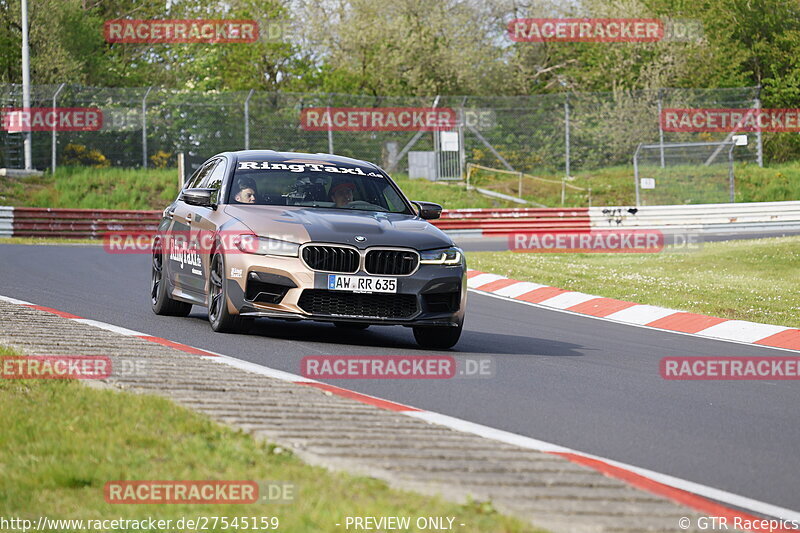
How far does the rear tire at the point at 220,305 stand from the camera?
10031 mm

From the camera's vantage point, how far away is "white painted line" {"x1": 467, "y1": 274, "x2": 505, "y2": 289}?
1830cm

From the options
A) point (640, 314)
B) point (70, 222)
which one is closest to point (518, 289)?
point (640, 314)

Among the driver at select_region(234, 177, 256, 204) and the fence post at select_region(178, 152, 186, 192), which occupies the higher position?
the fence post at select_region(178, 152, 186, 192)

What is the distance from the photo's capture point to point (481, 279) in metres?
18.7

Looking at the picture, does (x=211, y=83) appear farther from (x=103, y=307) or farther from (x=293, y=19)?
(x=103, y=307)

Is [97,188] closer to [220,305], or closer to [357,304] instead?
[220,305]

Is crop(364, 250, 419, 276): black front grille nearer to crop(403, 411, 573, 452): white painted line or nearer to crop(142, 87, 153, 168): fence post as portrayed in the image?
crop(403, 411, 573, 452): white painted line

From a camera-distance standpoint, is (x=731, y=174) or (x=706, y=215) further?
(x=731, y=174)

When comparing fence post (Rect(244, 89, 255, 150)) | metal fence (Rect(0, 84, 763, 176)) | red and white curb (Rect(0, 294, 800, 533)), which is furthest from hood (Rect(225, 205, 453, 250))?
fence post (Rect(244, 89, 255, 150))

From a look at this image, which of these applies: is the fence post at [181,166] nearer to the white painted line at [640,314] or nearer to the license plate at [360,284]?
→ the white painted line at [640,314]

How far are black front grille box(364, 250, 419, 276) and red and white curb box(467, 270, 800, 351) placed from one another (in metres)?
4.56

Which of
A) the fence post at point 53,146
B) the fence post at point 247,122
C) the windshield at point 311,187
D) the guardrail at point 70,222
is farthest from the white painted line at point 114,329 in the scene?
the fence post at point 247,122

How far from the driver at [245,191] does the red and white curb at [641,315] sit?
5.27 metres

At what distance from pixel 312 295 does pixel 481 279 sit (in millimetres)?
9161
